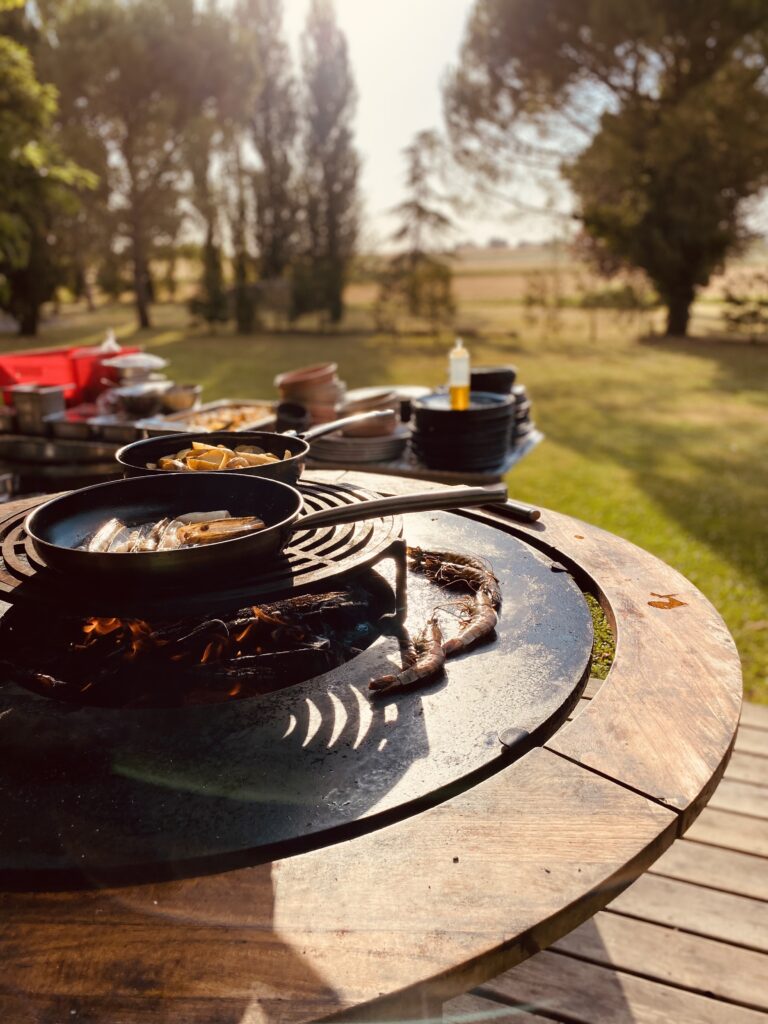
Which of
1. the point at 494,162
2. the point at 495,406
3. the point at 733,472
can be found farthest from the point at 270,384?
the point at 494,162

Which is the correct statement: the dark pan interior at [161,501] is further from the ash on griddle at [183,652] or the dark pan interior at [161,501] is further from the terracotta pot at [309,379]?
the terracotta pot at [309,379]

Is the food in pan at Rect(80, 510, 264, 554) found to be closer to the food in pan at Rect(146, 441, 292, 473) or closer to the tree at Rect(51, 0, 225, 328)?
the food in pan at Rect(146, 441, 292, 473)

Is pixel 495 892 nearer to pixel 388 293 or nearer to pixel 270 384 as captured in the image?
pixel 270 384

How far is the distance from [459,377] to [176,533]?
2721 mm

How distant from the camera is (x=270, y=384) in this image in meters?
13.5

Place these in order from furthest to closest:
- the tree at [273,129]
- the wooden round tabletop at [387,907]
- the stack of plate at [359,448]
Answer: the tree at [273,129]
the stack of plate at [359,448]
the wooden round tabletop at [387,907]

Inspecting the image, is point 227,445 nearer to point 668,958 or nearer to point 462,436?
point 668,958

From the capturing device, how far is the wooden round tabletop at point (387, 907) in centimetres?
78

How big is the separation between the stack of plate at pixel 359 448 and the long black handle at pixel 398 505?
2872mm

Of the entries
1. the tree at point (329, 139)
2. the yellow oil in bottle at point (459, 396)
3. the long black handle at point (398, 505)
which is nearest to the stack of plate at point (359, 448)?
the yellow oil in bottle at point (459, 396)

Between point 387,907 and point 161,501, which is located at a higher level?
point 161,501

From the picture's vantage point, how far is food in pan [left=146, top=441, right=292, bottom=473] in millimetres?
1732

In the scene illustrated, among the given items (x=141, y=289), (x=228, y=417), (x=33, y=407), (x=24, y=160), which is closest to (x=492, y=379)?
(x=228, y=417)

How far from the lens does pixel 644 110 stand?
706 inches
